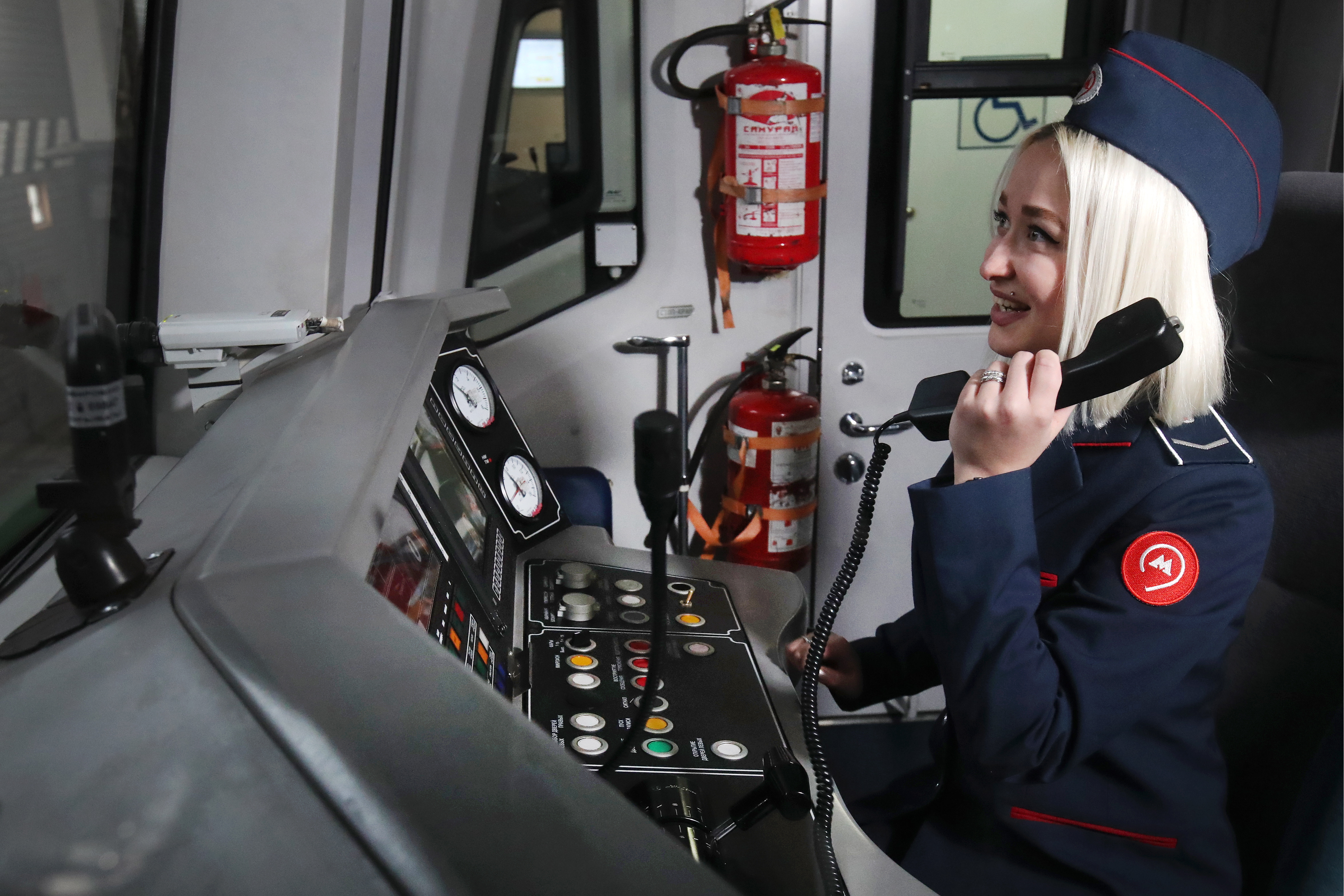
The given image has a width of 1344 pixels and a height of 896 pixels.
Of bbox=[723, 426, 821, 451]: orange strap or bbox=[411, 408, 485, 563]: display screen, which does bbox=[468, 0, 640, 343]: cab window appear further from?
bbox=[411, 408, 485, 563]: display screen

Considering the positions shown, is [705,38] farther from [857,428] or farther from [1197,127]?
[1197,127]

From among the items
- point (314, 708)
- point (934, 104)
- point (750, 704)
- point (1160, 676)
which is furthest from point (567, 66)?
point (314, 708)

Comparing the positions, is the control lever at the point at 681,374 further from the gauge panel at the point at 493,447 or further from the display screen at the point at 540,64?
the gauge panel at the point at 493,447

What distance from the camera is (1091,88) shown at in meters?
1.07

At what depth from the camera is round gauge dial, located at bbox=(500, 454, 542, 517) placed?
145cm

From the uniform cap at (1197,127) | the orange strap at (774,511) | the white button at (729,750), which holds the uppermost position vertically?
the uniform cap at (1197,127)

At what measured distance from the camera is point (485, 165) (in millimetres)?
2205

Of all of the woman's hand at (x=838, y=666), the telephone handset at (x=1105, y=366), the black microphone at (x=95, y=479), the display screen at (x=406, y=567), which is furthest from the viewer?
the woman's hand at (x=838, y=666)

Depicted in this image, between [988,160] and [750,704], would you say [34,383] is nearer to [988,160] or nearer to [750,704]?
[750,704]

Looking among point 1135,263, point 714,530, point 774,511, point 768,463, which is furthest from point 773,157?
point 1135,263

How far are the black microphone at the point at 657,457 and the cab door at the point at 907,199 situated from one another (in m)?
1.87

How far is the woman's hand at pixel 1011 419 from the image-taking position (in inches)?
36.9

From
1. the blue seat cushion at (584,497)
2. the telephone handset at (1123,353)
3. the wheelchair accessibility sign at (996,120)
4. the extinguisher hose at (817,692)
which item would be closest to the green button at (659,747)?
the extinguisher hose at (817,692)

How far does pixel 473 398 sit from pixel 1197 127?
101cm
